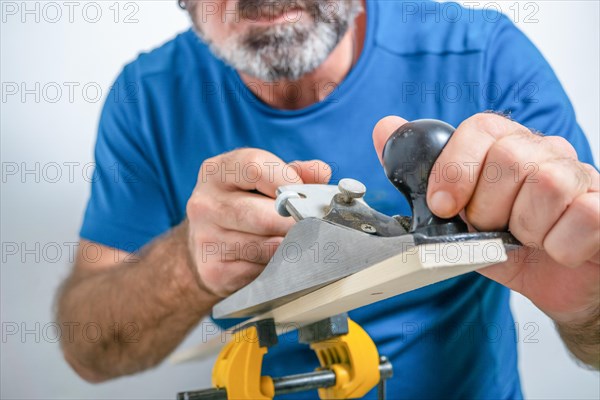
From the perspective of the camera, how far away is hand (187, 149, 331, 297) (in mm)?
738

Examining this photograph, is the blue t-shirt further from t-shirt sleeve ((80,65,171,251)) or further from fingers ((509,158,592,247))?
fingers ((509,158,592,247))

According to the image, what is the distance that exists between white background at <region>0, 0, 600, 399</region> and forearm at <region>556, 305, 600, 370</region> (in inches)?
20.6

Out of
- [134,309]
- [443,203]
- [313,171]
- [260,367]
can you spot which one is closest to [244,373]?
[260,367]

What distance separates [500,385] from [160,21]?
3.84ft

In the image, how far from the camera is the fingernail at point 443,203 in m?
0.50

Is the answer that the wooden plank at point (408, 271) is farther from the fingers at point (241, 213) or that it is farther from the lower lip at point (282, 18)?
the lower lip at point (282, 18)

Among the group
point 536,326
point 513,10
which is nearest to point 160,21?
point 513,10

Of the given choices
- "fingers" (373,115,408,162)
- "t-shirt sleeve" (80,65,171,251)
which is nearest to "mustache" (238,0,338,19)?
"t-shirt sleeve" (80,65,171,251)

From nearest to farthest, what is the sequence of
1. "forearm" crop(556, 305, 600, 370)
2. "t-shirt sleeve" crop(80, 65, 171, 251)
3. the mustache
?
"forearm" crop(556, 305, 600, 370), the mustache, "t-shirt sleeve" crop(80, 65, 171, 251)

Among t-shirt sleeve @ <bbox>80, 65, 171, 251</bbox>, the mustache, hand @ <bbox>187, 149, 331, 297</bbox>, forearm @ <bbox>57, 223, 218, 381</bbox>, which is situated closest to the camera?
hand @ <bbox>187, 149, 331, 297</bbox>

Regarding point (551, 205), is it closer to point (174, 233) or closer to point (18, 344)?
point (174, 233)

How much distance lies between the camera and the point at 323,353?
83 centimetres

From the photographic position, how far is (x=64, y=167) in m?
1.56

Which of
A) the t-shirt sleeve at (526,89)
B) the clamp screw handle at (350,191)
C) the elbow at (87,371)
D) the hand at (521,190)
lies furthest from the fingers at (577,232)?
the elbow at (87,371)
